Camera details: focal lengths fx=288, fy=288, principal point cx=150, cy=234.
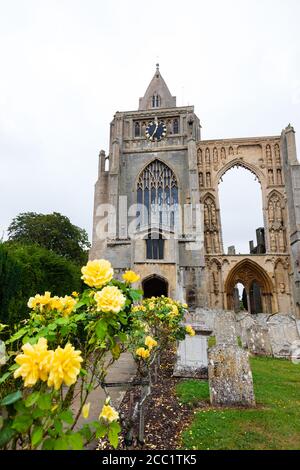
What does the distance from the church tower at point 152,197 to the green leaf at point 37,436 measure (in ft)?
60.3

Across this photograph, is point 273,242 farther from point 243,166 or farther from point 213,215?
point 243,166

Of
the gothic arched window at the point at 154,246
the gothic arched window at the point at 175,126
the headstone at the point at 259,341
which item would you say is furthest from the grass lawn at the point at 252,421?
the gothic arched window at the point at 175,126

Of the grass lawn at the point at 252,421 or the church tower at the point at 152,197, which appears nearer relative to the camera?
the grass lawn at the point at 252,421

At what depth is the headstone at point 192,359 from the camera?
263 inches

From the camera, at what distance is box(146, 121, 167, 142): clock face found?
92.5 feet

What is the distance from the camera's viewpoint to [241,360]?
5.24m

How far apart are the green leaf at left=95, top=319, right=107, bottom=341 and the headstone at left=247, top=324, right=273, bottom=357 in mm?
9626

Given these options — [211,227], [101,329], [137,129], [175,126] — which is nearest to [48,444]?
[101,329]

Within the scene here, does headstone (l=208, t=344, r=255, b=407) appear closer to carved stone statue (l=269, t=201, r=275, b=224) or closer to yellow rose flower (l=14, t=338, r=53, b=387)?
yellow rose flower (l=14, t=338, r=53, b=387)

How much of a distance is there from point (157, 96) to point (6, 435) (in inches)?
1504

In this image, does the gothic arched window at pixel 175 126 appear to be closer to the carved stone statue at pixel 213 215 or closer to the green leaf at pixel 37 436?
the carved stone statue at pixel 213 215

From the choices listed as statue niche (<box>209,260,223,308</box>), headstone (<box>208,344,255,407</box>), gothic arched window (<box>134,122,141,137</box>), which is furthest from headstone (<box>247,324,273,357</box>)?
gothic arched window (<box>134,122,141,137</box>)
